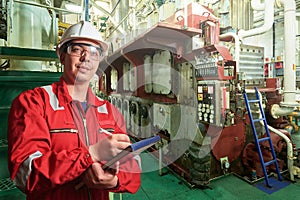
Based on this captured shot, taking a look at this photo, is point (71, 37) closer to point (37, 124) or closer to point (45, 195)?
point (37, 124)

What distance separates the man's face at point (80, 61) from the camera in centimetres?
115

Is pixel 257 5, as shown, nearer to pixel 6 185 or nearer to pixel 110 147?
pixel 110 147

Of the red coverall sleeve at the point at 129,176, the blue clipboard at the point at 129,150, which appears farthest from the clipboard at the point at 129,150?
the red coverall sleeve at the point at 129,176

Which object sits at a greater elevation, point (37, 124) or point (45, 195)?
point (37, 124)

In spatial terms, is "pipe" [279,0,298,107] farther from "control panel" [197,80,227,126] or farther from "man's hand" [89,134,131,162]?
"man's hand" [89,134,131,162]

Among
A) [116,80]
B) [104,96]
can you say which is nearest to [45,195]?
[116,80]

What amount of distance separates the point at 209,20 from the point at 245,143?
7.40 ft

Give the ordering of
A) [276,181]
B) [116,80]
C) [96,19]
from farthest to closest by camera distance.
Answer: [116,80] < [96,19] < [276,181]

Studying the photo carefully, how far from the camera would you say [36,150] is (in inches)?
34.4

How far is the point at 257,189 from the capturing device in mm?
2889

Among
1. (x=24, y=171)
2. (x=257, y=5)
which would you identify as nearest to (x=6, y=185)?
(x=24, y=171)

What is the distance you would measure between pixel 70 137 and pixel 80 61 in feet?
1.51

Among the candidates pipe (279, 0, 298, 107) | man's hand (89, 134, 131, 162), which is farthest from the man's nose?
pipe (279, 0, 298, 107)

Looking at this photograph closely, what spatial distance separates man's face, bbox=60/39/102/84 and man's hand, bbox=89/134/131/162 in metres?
0.52
